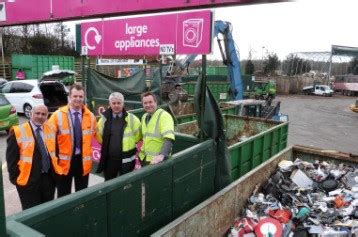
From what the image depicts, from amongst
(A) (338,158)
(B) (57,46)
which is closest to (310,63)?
(B) (57,46)

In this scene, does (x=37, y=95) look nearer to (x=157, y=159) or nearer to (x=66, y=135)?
(x=66, y=135)

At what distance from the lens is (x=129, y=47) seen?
17.3 feet

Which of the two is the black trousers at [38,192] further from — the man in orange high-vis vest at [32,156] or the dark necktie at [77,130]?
the dark necktie at [77,130]

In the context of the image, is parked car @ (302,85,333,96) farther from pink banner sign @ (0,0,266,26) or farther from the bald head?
pink banner sign @ (0,0,266,26)

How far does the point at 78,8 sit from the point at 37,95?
42.9 feet

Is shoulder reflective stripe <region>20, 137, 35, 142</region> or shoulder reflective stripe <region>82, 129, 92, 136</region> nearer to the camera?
shoulder reflective stripe <region>20, 137, 35, 142</region>

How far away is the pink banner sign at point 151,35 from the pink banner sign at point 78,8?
249cm

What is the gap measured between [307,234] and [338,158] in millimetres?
2715

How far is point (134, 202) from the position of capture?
341 centimetres

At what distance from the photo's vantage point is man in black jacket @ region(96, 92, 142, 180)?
4.05m

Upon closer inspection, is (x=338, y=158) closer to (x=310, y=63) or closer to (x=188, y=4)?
(x=188, y=4)

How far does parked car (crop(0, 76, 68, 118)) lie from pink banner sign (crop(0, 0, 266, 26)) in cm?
1229

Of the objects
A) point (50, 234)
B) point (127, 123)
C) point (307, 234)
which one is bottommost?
point (307, 234)

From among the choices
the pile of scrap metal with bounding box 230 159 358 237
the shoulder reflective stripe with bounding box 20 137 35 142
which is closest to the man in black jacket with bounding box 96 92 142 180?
the shoulder reflective stripe with bounding box 20 137 35 142
